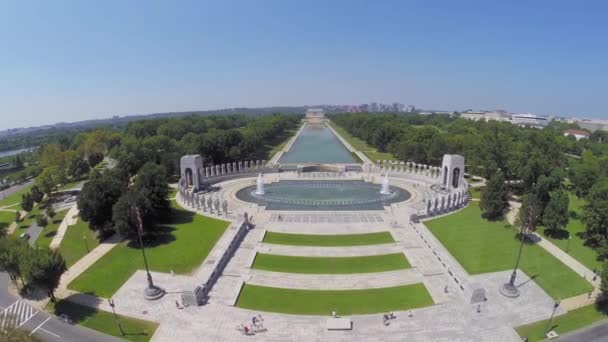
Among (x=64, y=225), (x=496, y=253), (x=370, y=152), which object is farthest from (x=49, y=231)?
(x=370, y=152)

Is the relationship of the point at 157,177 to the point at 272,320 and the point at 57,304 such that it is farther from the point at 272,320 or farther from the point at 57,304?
the point at 272,320

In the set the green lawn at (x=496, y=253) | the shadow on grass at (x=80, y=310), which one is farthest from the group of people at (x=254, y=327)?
the green lawn at (x=496, y=253)

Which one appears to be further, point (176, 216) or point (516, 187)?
point (516, 187)

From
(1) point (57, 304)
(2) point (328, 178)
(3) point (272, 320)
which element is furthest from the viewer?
(2) point (328, 178)

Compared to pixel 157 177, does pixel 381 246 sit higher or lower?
lower

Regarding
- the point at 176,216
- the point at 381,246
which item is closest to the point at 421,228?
the point at 381,246

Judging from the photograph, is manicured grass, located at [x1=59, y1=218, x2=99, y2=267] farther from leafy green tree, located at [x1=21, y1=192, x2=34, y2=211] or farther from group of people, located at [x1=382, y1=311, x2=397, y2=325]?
group of people, located at [x1=382, y1=311, x2=397, y2=325]
